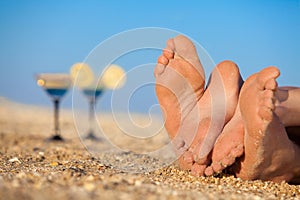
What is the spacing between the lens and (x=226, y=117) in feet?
6.90

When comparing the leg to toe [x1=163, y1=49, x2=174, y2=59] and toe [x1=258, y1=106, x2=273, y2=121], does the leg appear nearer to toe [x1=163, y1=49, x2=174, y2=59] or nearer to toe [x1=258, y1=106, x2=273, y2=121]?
toe [x1=258, y1=106, x2=273, y2=121]

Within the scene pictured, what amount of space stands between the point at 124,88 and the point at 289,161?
0.96m

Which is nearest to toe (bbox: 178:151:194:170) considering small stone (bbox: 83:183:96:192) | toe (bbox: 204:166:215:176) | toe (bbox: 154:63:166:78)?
toe (bbox: 204:166:215:176)

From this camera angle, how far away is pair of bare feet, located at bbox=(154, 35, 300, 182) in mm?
1770

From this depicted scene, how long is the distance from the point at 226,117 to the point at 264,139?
0.33 metres

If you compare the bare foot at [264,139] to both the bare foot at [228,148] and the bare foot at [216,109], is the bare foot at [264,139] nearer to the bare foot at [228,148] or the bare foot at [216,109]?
the bare foot at [228,148]

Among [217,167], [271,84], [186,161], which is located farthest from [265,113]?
[186,161]

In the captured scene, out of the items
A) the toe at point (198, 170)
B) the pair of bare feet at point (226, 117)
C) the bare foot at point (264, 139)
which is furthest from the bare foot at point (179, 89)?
the bare foot at point (264, 139)

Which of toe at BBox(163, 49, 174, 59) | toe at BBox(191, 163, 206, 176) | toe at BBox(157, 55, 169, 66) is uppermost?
toe at BBox(163, 49, 174, 59)

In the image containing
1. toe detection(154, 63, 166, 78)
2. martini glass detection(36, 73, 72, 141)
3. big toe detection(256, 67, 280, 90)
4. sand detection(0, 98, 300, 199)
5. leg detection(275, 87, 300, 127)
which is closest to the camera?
sand detection(0, 98, 300, 199)

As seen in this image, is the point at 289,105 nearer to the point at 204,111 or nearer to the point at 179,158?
the point at 204,111

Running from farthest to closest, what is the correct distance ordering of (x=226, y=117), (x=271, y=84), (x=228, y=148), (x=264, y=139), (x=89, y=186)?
(x=226, y=117) → (x=228, y=148) → (x=264, y=139) → (x=271, y=84) → (x=89, y=186)

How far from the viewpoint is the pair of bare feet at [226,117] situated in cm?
177

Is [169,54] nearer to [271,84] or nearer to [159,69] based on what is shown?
[159,69]
